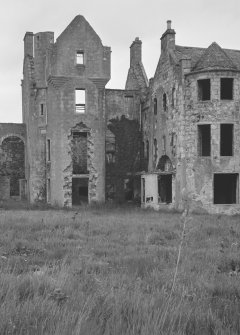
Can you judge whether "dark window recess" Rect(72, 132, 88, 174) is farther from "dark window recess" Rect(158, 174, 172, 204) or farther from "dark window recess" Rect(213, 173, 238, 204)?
"dark window recess" Rect(213, 173, 238, 204)

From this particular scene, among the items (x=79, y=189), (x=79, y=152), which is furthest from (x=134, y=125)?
(x=79, y=189)

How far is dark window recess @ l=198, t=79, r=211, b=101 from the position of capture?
24.7 meters

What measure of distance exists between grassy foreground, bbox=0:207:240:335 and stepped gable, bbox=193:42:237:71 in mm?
14979

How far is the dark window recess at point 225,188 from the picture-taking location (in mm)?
26531

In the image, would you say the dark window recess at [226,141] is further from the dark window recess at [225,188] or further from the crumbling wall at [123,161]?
the crumbling wall at [123,161]

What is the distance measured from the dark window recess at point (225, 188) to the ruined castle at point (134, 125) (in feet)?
0.22

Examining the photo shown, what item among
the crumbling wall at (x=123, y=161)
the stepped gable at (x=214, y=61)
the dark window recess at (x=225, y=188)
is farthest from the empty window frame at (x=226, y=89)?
the crumbling wall at (x=123, y=161)

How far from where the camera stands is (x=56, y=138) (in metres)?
28.0

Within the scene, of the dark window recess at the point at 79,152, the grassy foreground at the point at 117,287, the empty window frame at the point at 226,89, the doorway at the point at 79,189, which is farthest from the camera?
the doorway at the point at 79,189

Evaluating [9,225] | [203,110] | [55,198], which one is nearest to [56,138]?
[55,198]

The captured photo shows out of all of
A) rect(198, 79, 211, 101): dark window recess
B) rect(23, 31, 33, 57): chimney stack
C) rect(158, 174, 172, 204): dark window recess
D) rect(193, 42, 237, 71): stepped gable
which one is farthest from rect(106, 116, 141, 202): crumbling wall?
rect(23, 31, 33, 57): chimney stack

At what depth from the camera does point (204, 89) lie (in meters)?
25.9

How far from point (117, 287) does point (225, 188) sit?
77.4 feet

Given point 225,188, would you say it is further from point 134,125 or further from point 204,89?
point 134,125
